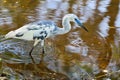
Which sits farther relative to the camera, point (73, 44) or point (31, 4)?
point (31, 4)

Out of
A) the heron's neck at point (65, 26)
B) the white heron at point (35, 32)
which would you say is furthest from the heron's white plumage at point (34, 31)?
the heron's neck at point (65, 26)

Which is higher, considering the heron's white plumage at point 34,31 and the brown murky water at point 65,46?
the heron's white plumage at point 34,31

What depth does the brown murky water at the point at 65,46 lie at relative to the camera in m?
6.75

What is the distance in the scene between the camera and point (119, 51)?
7.73 m

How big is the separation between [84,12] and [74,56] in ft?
8.40

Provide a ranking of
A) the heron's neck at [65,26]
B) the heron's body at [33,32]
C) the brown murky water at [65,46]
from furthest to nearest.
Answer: the heron's neck at [65,26] < the heron's body at [33,32] < the brown murky water at [65,46]

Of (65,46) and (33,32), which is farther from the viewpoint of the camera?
(65,46)

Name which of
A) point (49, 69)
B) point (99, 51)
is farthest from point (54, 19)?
point (49, 69)

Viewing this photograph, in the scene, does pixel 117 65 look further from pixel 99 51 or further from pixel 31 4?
pixel 31 4

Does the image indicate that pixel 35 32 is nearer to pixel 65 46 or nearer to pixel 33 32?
pixel 33 32

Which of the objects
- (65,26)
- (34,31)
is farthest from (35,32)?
(65,26)

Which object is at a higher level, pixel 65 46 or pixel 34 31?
pixel 34 31

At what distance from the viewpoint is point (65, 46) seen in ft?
25.6

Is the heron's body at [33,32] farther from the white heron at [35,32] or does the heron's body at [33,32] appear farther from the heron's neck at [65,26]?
the heron's neck at [65,26]
